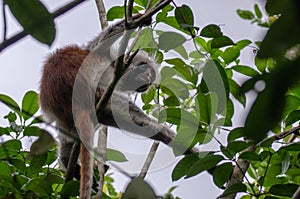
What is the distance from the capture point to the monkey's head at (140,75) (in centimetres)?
397

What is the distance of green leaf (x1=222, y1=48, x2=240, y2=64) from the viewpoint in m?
2.59

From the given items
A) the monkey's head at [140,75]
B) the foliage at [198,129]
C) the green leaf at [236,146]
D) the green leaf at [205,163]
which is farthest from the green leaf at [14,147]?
the monkey's head at [140,75]

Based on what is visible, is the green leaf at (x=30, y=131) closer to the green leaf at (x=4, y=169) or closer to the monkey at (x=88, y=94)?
the green leaf at (x=4, y=169)

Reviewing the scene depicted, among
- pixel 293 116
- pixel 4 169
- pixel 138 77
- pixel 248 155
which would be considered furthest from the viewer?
pixel 138 77

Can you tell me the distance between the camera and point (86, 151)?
2633 mm

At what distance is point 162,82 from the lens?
2859 mm

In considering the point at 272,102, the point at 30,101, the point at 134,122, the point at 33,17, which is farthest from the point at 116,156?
the point at 272,102

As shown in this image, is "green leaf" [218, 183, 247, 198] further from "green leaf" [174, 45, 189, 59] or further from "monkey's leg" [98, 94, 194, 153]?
"monkey's leg" [98, 94, 194, 153]

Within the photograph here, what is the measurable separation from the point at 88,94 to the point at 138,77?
3.64 feet

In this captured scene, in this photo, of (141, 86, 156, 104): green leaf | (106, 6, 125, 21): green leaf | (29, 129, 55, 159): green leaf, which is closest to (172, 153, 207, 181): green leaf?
(29, 129, 55, 159): green leaf

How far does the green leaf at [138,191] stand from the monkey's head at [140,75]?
322 cm

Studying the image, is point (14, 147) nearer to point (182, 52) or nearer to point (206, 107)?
point (206, 107)

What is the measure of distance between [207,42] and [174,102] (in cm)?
64

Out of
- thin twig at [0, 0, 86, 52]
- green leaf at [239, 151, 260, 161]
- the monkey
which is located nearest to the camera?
thin twig at [0, 0, 86, 52]
